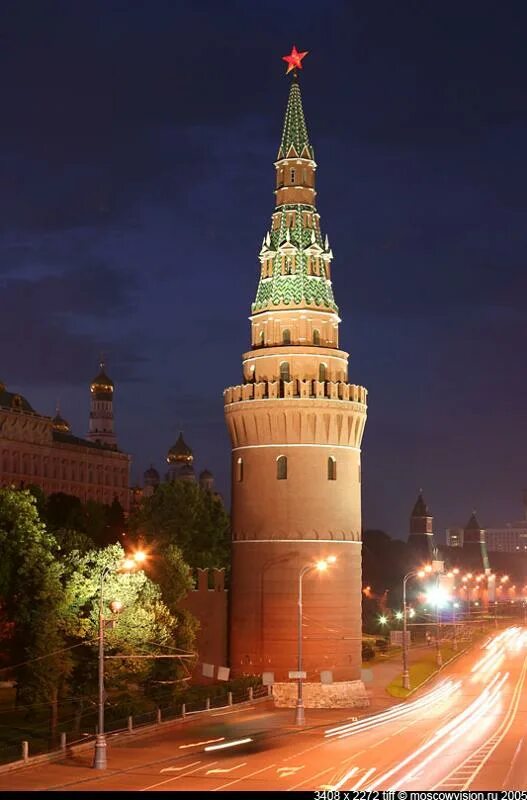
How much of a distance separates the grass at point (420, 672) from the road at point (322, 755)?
700 centimetres

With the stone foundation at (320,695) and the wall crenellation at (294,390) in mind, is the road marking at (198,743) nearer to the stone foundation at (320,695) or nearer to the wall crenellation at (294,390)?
the stone foundation at (320,695)

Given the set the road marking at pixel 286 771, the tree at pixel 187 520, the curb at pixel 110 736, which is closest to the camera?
the road marking at pixel 286 771

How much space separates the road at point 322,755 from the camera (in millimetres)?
44000

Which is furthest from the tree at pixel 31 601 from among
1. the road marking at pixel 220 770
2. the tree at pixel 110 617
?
the road marking at pixel 220 770

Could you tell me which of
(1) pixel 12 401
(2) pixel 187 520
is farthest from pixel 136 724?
(1) pixel 12 401

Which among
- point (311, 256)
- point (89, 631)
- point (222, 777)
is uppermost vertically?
point (311, 256)

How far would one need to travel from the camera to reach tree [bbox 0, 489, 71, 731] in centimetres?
5709

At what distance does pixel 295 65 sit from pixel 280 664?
124ft

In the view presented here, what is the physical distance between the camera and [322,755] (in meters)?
51.2

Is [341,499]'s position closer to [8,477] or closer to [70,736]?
[70,736]

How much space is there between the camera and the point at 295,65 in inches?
3297

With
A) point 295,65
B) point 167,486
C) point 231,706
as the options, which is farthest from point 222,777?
point 167,486

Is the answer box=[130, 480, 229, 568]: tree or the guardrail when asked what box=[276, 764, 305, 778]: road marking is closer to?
the guardrail

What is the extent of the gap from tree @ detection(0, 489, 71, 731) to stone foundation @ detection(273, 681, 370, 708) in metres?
19.4
